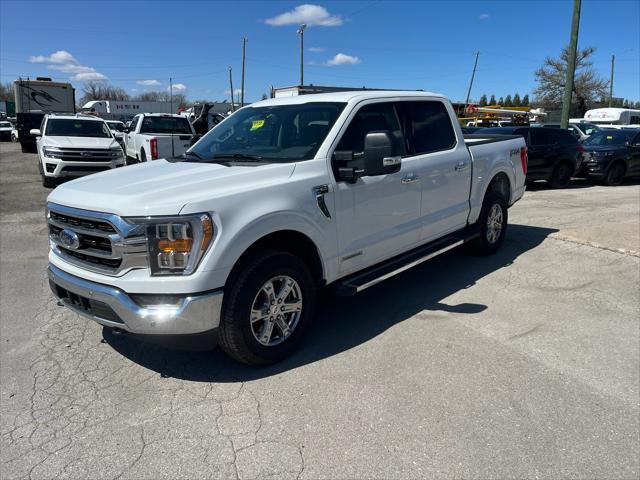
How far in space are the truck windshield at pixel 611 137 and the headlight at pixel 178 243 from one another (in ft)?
49.9

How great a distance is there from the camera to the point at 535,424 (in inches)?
121

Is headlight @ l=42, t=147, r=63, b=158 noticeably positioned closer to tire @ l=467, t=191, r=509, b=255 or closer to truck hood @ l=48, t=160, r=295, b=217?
truck hood @ l=48, t=160, r=295, b=217

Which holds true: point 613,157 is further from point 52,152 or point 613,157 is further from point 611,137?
point 52,152

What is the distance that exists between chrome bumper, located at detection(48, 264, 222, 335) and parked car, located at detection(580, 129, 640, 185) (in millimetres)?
14491

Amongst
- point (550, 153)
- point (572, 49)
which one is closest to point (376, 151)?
point (550, 153)

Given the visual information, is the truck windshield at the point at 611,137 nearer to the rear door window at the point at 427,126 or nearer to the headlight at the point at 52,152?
the rear door window at the point at 427,126

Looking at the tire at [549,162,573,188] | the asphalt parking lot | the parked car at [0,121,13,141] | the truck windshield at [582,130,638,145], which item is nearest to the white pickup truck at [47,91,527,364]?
the asphalt parking lot

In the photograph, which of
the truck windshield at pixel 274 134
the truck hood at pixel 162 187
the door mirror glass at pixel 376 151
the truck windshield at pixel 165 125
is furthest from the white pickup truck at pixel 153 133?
the door mirror glass at pixel 376 151

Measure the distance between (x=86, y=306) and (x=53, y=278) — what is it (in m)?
0.47

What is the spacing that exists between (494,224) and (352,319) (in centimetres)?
300

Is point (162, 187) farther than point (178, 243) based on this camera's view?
Yes

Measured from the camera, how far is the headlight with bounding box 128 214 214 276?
3137 mm

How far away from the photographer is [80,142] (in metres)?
12.6

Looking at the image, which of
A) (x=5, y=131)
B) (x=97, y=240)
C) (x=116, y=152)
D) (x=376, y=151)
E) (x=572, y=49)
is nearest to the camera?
(x=97, y=240)
